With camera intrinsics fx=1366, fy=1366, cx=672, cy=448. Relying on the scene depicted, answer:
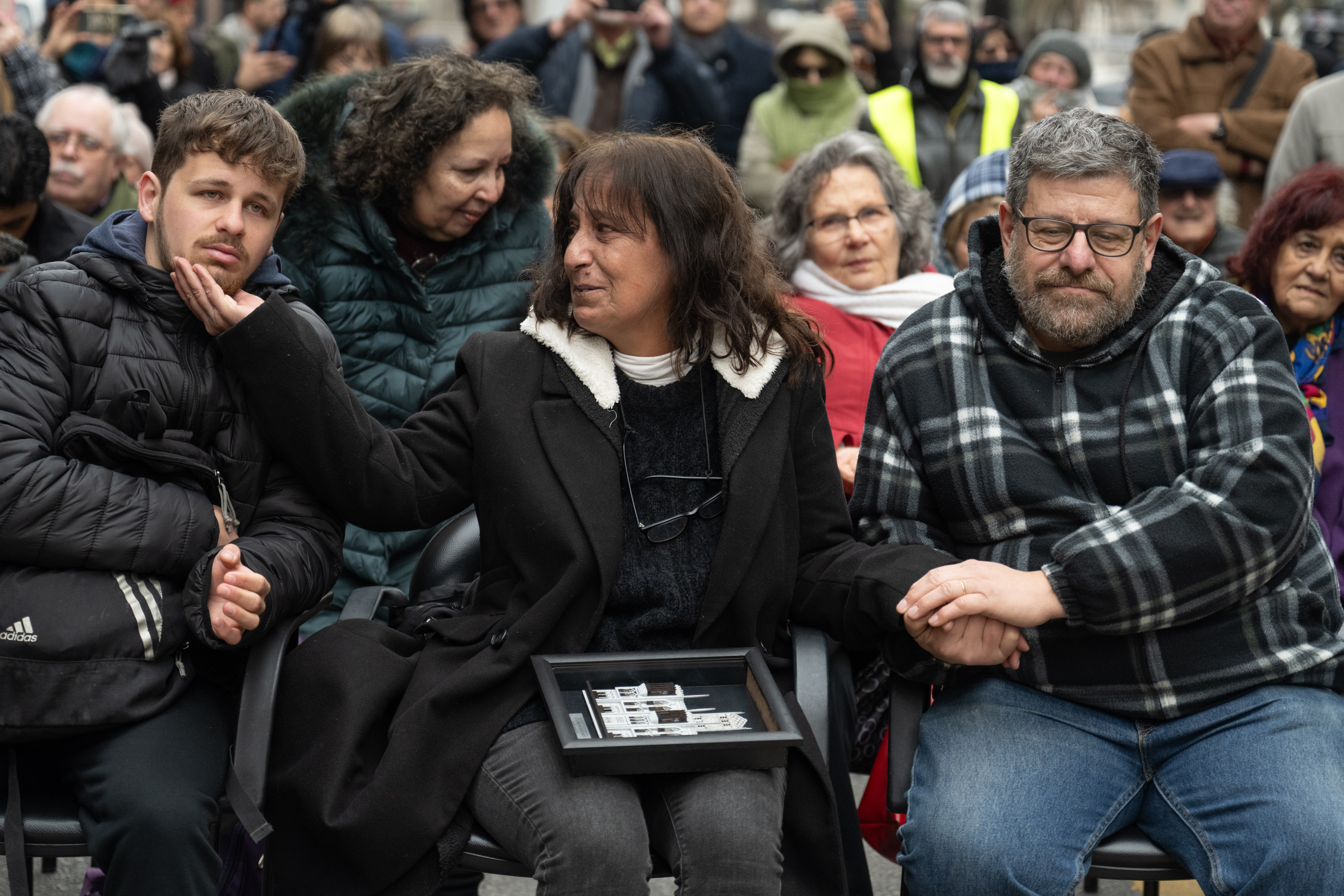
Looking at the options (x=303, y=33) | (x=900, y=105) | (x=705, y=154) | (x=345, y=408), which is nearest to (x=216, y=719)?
(x=345, y=408)

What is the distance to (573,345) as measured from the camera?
2783mm

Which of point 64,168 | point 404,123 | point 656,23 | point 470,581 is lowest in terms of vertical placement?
point 470,581

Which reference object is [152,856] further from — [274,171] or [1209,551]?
[1209,551]

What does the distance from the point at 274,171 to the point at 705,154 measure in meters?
0.86

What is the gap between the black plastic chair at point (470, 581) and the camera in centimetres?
246

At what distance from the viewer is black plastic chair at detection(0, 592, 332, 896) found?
94.7 inches

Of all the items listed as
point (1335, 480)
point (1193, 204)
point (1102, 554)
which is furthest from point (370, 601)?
point (1193, 204)

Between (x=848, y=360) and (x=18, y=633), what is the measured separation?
229 centimetres

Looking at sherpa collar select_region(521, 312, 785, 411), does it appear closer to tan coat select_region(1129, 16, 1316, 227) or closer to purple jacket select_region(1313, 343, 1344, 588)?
purple jacket select_region(1313, 343, 1344, 588)

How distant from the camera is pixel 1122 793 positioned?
2592 mm

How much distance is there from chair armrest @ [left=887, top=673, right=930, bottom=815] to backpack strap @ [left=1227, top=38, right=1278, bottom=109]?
16.1ft

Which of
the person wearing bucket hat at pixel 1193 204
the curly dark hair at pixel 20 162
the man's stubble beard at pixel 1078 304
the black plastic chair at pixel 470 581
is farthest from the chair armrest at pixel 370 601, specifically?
the person wearing bucket hat at pixel 1193 204

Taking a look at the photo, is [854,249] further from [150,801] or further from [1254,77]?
[1254,77]

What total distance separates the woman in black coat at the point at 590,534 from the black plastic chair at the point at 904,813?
0.14 meters
